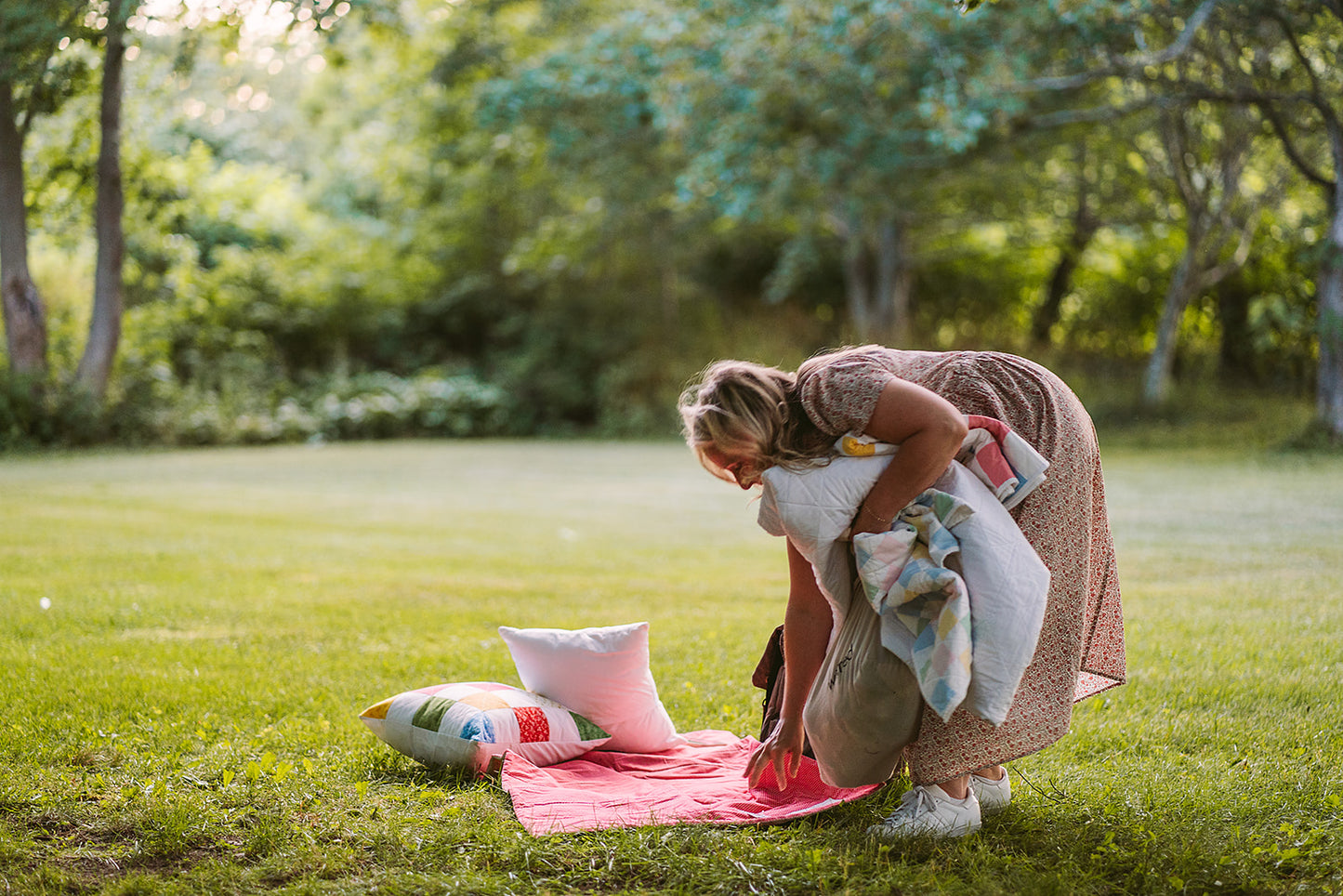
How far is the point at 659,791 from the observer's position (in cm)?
326

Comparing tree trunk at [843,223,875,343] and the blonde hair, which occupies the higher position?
tree trunk at [843,223,875,343]

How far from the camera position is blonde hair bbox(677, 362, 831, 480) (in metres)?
2.65

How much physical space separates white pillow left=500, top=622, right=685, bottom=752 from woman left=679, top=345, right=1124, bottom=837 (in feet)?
2.27

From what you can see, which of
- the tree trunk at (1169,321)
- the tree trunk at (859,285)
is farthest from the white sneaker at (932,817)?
the tree trunk at (859,285)

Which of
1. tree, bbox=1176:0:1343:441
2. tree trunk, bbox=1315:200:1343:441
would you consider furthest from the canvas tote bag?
tree trunk, bbox=1315:200:1343:441

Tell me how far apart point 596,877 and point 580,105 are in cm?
1532

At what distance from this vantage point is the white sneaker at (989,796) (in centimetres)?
300

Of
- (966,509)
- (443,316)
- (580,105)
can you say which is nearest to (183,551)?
(966,509)

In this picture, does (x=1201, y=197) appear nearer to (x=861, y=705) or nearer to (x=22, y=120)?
(x=22, y=120)

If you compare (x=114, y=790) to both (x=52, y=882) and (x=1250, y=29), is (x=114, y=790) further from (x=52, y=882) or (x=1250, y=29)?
(x=1250, y=29)

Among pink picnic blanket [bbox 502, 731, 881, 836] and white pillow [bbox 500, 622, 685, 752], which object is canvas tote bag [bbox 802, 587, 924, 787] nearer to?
pink picnic blanket [bbox 502, 731, 881, 836]

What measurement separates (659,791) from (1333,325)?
11948mm

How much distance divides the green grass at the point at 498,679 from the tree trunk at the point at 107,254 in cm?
506

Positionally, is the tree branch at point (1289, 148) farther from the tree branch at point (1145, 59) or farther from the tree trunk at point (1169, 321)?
the tree trunk at point (1169, 321)
